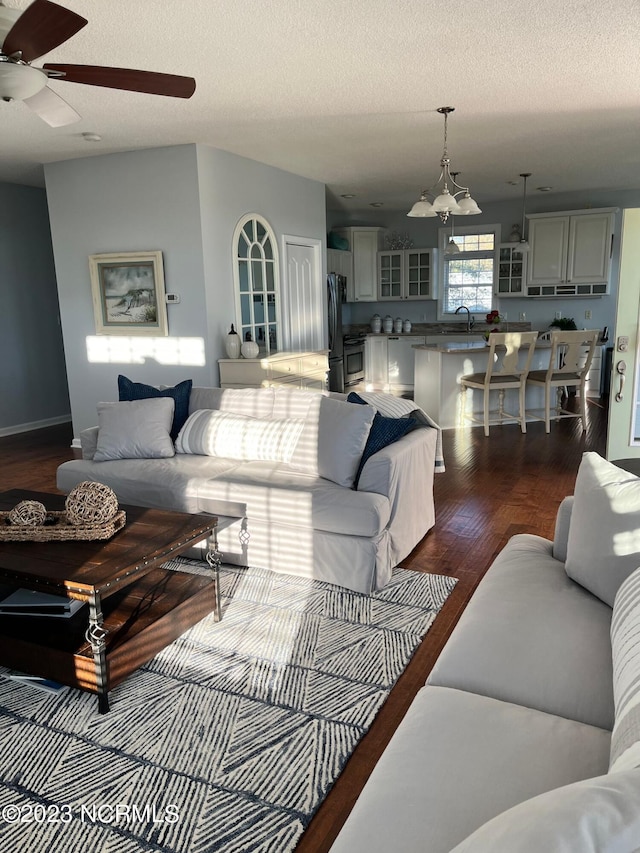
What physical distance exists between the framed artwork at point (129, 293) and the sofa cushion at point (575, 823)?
5.28m

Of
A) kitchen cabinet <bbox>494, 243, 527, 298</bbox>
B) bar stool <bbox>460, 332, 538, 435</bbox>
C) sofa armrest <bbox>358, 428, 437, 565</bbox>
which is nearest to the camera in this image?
sofa armrest <bbox>358, 428, 437, 565</bbox>

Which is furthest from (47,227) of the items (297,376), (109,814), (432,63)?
(109,814)

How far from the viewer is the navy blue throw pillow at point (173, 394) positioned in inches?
163

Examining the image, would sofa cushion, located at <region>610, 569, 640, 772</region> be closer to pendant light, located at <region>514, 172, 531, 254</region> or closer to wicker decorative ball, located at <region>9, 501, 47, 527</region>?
wicker decorative ball, located at <region>9, 501, 47, 527</region>

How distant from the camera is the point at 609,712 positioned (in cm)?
151

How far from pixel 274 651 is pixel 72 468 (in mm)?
1927

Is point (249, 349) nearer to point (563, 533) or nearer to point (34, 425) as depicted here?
point (34, 425)

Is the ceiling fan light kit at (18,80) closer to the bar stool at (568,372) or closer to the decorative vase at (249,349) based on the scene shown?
the decorative vase at (249,349)

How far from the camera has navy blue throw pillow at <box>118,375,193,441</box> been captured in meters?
4.14

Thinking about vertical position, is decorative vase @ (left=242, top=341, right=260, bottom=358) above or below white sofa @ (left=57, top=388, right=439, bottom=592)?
above

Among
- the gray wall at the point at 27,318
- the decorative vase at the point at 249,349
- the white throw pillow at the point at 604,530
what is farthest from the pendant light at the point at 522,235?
the white throw pillow at the point at 604,530

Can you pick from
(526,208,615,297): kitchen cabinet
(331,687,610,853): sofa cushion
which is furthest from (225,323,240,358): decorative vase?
(526,208,615,297): kitchen cabinet

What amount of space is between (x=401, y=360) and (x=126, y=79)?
7.01 metres

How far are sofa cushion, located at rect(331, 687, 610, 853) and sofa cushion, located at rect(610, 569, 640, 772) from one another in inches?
4.9
